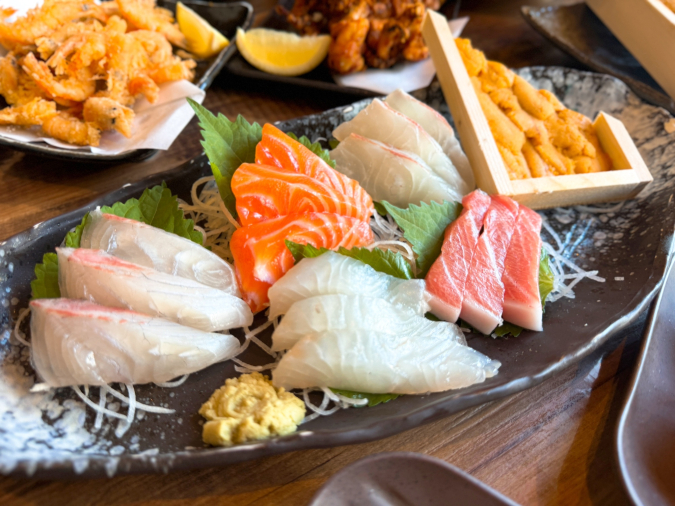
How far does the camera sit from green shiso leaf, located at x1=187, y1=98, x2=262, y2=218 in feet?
7.08

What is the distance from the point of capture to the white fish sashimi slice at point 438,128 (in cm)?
256

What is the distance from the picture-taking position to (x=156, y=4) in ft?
11.9

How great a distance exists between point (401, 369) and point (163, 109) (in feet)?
7.01

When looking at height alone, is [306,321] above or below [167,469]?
above

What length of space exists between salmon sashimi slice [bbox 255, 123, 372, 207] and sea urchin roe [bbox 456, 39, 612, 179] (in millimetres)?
939

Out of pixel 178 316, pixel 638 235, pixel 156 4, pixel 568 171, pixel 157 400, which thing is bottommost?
pixel 157 400

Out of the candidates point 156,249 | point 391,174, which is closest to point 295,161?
point 391,174

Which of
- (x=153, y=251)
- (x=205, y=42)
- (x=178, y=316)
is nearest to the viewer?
(x=178, y=316)

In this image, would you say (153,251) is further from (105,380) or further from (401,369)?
(401,369)

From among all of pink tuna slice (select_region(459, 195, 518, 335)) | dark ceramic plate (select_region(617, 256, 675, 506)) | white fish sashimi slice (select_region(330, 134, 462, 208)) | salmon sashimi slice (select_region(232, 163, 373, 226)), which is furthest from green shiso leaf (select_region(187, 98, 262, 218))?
dark ceramic plate (select_region(617, 256, 675, 506))

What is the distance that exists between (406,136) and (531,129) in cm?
77

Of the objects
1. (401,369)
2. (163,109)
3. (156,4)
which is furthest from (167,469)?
(156,4)

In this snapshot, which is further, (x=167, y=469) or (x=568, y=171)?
(x=568, y=171)

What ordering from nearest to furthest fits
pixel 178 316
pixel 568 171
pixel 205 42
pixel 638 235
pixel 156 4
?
pixel 178 316, pixel 638 235, pixel 568 171, pixel 205 42, pixel 156 4
